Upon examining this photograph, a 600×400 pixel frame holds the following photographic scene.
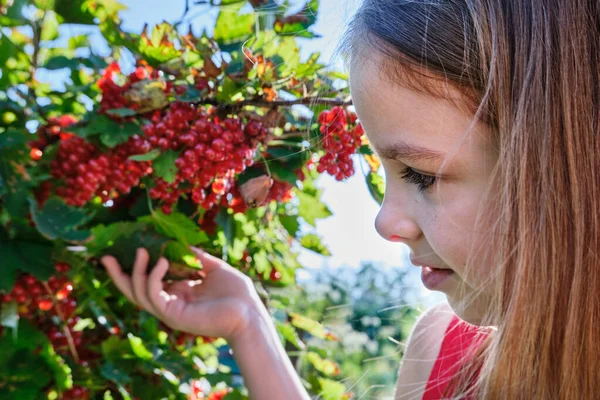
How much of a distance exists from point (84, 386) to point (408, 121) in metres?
0.93

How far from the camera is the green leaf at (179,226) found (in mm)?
1403

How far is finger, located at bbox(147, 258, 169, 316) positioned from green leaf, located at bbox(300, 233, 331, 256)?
400mm

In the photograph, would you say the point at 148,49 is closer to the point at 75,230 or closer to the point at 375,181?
the point at 75,230

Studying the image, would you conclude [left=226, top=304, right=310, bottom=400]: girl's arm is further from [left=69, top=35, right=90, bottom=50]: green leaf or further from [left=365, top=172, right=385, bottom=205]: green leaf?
[left=69, top=35, right=90, bottom=50]: green leaf

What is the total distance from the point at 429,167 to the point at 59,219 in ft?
2.29

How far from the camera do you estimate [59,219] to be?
4.62 feet

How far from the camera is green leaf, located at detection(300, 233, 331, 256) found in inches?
70.4

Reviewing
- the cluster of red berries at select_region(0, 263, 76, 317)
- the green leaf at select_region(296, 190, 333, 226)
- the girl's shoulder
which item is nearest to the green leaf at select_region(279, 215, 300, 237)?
the green leaf at select_region(296, 190, 333, 226)

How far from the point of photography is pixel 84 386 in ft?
5.27

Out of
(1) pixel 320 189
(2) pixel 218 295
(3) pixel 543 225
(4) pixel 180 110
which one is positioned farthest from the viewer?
(1) pixel 320 189

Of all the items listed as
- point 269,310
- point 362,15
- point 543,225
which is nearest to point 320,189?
point 269,310

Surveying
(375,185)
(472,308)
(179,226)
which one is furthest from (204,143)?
(472,308)

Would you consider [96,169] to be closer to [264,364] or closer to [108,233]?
[108,233]

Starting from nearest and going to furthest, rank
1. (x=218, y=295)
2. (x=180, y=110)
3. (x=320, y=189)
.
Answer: (x=180, y=110) < (x=218, y=295) < (x=320, y=189)
